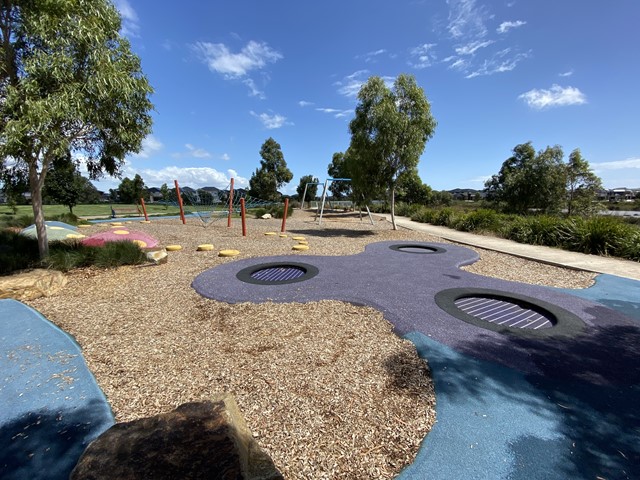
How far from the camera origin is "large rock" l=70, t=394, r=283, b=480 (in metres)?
1.34

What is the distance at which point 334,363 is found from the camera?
113 inches

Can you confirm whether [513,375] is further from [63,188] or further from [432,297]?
[63,188]

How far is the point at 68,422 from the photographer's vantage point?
213 cm

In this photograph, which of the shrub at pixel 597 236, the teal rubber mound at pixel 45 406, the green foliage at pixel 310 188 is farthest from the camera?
the green foliage at pixel 310 188

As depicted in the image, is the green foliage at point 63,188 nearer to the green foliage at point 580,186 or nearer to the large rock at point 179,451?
the large rock at point 179,451

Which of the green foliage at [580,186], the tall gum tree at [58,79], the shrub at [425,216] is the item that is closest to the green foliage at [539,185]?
the green foliage at [580,186]

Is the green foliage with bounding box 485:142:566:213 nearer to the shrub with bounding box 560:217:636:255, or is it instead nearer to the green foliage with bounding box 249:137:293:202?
the shrub with bounding box 560:217:636:255

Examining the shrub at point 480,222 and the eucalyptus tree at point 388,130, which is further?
the shrub at point 480,222

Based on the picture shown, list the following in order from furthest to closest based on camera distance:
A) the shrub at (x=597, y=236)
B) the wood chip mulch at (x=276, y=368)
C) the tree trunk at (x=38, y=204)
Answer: the shrub at (x=597, y=236)
the tree trunk at (x=38, y=204)
the wood chip mulch at (x=276, y=368)

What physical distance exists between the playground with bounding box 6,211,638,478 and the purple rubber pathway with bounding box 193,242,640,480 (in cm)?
2

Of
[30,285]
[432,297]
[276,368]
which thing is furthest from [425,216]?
[30,285]

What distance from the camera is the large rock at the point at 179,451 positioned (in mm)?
1345

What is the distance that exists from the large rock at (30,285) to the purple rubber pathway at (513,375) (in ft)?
7.75

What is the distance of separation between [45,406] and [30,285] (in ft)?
11.8
